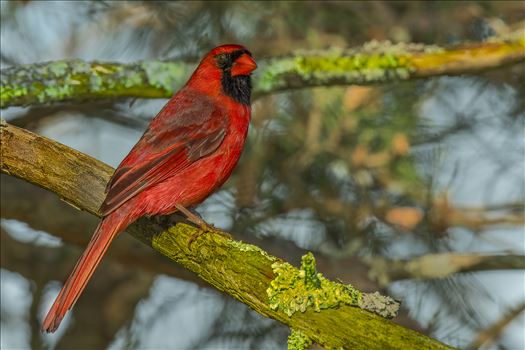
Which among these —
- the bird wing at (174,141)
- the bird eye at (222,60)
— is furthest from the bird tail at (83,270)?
the bird eye at (222,60)

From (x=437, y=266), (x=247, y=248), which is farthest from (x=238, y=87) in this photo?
(x=247, y=248)

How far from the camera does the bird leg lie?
3490mm

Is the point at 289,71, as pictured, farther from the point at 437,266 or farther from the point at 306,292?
the point at 306,292

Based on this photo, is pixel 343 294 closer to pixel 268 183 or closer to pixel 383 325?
pixel 383 325

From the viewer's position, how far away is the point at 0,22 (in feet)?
16.6

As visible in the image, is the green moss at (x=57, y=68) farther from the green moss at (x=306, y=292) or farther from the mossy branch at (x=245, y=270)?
the green moss at (x=306, y=292)

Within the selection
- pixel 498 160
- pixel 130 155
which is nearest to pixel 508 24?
pixel 498 160

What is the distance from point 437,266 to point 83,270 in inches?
69.2

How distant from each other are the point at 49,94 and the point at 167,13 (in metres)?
1.00

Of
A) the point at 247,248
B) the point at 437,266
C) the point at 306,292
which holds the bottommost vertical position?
the point at 306,292

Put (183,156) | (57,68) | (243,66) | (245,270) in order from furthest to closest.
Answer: (243,66), (57,68), (183,156), (245,270)

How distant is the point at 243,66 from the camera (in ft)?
14.7

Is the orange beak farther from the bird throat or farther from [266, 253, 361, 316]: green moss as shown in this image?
[266, 253, 361, 316]: green moss

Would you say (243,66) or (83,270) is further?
(243,66)
